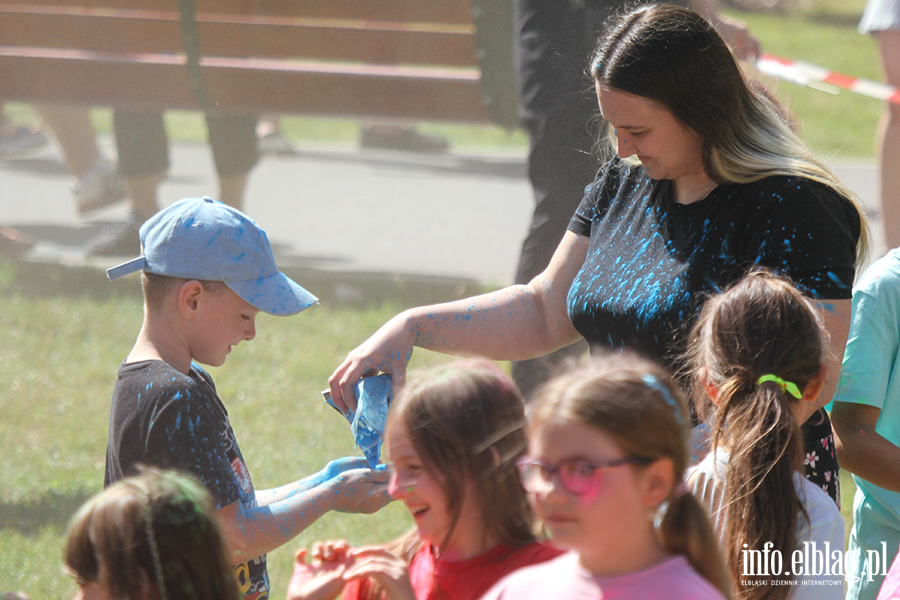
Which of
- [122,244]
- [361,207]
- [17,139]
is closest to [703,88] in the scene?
[122,244]

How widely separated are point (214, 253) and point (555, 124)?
1552 millimetres

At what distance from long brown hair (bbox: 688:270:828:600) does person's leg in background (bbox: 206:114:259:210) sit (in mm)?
4102

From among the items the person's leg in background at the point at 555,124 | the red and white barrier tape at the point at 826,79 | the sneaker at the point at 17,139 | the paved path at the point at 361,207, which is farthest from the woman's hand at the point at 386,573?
the sneaker at the point at 17,139

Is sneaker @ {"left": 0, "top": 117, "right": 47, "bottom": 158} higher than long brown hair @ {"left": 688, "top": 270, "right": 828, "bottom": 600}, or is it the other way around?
long brown hair @ {"left": 688, "top": 270, "right": 828, "bottom": 600}

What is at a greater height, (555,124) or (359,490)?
(555,124)

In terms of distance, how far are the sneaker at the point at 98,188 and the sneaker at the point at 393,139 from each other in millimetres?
3525

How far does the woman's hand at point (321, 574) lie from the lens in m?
1.46

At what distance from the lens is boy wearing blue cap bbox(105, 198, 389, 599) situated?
1.84 metres

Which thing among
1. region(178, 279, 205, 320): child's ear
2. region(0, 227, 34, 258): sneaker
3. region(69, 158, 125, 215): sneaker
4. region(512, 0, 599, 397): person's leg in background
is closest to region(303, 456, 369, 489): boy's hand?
region(178, 279, 205, 320): child's ear

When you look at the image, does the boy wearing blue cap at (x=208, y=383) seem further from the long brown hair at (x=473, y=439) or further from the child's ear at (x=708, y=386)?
the child's ear at (x=708, y=386)

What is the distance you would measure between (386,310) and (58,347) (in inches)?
61.3

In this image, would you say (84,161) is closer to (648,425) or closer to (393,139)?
(393,139)

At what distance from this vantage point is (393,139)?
31.0ft

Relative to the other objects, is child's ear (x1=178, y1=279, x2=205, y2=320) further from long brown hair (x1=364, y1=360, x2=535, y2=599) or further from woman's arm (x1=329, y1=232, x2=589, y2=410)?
long brown hair (x1=364, y1=360, x2=535, y2=599)
